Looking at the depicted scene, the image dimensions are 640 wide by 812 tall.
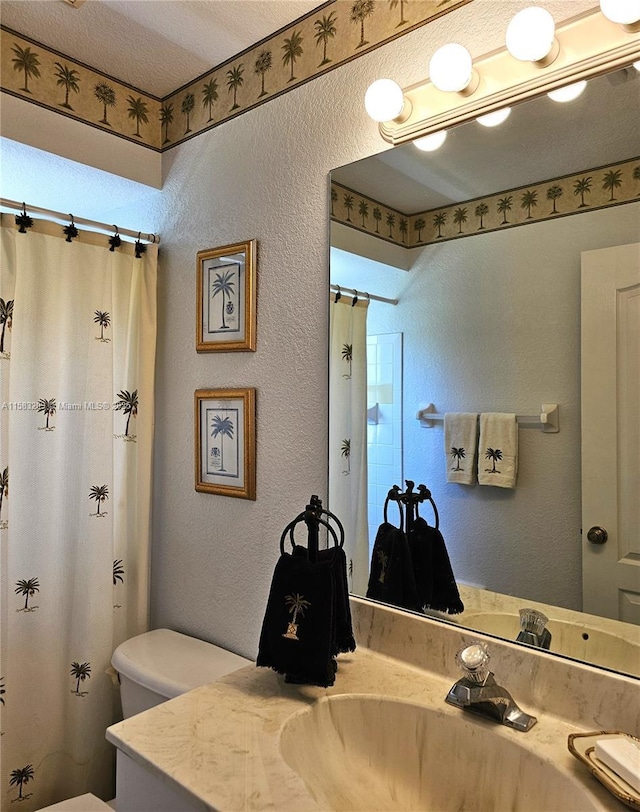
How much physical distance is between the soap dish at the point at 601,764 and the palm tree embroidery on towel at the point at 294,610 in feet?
1.69

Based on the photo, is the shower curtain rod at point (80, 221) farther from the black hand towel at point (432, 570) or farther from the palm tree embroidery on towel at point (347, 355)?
the black hand towel at point (432, 570)

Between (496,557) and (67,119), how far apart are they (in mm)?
1657

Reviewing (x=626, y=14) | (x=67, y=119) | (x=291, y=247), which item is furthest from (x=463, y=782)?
(x=67, y=119)

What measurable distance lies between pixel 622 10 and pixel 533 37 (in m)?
0.14

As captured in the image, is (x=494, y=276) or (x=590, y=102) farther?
(x=494, y=276)

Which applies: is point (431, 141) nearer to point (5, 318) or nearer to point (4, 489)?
point (5, 318)

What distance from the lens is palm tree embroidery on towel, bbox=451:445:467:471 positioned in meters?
1.17

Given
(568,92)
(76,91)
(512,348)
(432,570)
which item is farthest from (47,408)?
(568,92)

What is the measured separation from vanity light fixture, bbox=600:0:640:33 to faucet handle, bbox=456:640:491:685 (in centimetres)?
113

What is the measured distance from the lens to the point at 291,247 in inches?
57.4

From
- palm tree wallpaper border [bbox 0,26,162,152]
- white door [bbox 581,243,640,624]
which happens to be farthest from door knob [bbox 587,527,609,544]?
palm tree wallpaper border [bbox 0,26,162,152]

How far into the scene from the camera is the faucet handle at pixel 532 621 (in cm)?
107

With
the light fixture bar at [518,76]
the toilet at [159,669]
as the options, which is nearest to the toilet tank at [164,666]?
the toilet at [159,669]

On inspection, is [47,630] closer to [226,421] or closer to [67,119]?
[226,421]
